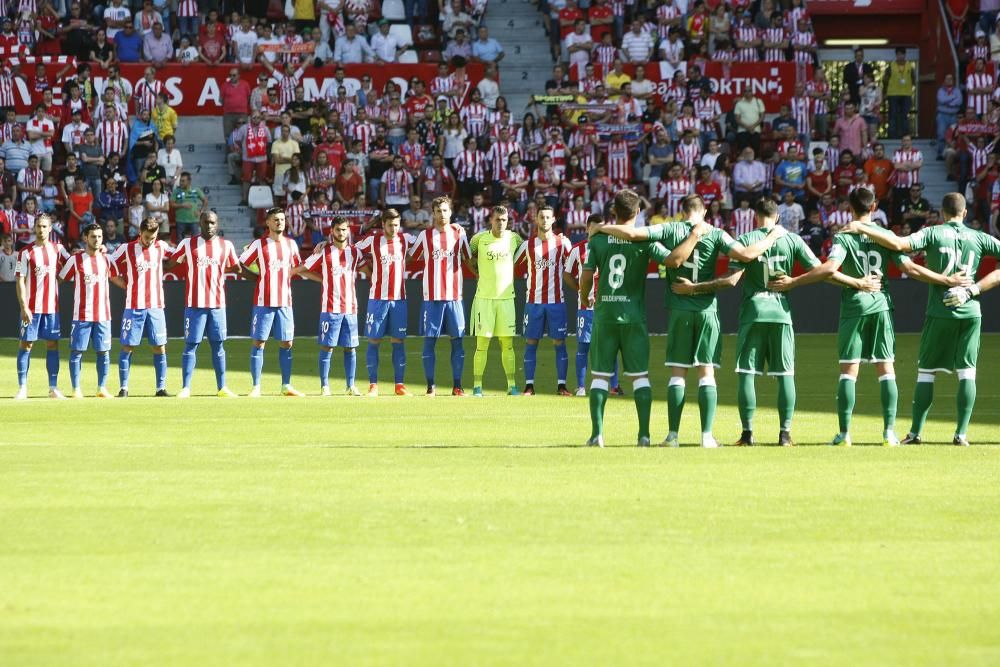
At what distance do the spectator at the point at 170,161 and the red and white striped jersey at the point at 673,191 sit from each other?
377 inches

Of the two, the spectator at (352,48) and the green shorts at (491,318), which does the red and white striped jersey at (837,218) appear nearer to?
the spectator at (352,48)

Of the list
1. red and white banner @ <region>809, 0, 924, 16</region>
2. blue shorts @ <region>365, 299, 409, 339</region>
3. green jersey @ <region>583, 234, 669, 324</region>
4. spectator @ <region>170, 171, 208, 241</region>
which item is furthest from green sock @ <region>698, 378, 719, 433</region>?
red and white banner @ <region>809, 0, 924, 16</region>

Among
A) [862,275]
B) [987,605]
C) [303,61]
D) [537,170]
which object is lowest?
[987,605]

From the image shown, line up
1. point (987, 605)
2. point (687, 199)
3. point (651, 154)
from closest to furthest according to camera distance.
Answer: point (987, 605) → point (687, 199) → point (651, 154)

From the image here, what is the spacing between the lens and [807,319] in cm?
3103

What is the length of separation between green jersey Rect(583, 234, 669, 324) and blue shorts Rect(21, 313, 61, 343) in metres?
9.10

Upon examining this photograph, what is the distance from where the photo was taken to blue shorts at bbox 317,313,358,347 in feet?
66.7

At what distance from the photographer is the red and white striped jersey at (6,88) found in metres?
33.1

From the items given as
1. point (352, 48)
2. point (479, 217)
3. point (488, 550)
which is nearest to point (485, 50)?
point (352, 48)

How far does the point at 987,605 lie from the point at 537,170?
25.7 metres

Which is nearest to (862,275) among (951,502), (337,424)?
(951,502)

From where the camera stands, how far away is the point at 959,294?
13242 millimetres

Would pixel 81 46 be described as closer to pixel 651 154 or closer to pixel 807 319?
pixel 651 154

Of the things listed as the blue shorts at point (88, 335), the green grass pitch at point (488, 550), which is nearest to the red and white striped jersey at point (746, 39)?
the blue shorts at point (88, 335)
